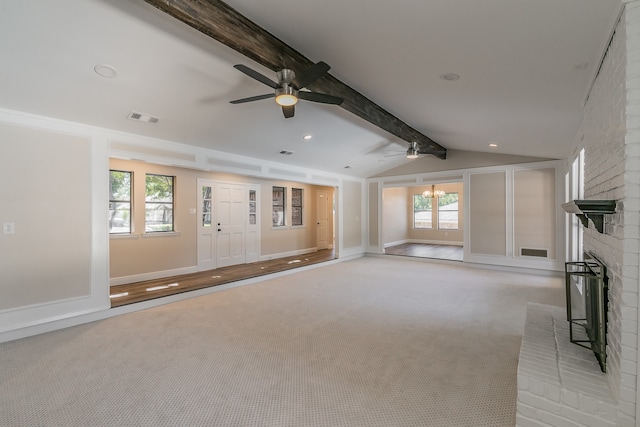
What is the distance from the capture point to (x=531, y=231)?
6672 mm

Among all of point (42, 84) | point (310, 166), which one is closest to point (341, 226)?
point (310, 166)

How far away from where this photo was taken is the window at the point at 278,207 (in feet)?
28.0

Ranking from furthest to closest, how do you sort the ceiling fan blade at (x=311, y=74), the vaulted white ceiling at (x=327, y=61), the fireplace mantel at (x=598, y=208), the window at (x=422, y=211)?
1. the window at (x=422, y=211)
2. the ceiling fan blade at (x=311, y=74)
3. the vaulted white ceiling at (x=327, y=61)
4. the fireplace mantel at (x=598, y=208)

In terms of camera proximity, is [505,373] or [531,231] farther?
[531,231]

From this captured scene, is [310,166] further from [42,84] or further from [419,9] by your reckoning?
[419,9]

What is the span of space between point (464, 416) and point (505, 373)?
0.80 metres

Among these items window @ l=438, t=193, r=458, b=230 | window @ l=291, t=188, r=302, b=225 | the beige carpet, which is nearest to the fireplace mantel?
the beige carpet

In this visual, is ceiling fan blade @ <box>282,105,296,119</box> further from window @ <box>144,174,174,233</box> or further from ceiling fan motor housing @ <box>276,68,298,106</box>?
window @ <box>144,174,174,233</box>

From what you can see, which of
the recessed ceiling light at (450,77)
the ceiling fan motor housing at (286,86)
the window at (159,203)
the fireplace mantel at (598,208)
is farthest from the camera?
the window at (159,203)

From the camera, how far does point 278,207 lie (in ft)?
28.5

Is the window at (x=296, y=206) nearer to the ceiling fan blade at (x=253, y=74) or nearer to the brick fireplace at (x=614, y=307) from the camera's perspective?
the ceiling fan blade at (x=253, y=74)

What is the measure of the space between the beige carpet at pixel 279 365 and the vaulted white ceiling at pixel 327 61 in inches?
99.7

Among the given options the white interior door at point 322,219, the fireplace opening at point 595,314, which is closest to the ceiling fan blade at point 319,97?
the fireplace opening at point 595,314

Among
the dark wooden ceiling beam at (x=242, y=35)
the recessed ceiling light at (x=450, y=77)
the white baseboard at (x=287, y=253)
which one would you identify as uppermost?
the dark wooden ceiling beam at (x=242, y=35)
